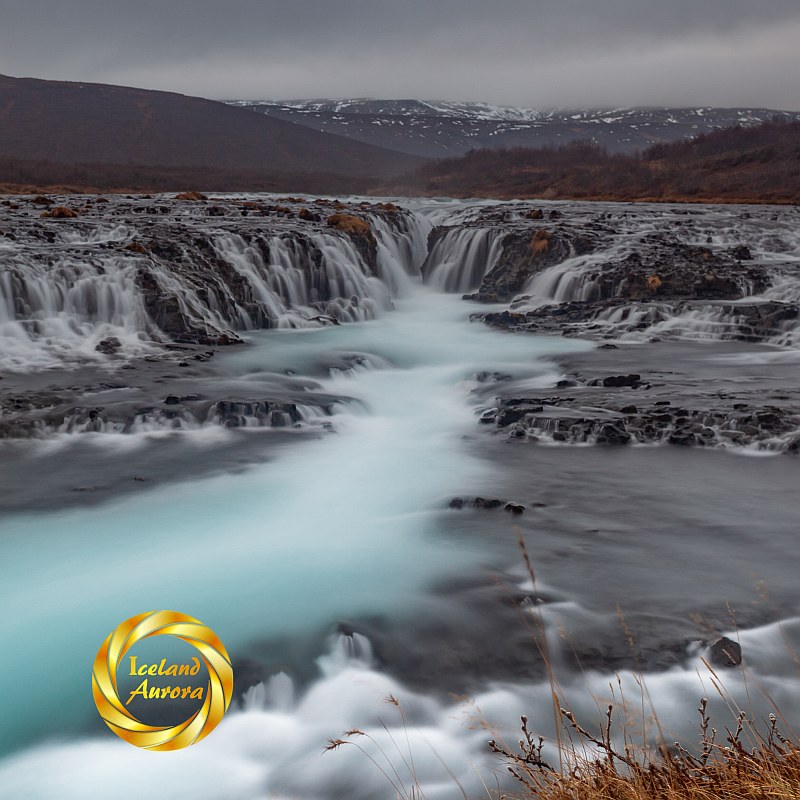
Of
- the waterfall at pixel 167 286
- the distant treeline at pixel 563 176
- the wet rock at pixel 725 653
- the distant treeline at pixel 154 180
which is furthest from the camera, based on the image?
the distant treeline at pixel 154 180

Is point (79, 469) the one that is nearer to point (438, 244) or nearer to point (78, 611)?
point (78, 611)

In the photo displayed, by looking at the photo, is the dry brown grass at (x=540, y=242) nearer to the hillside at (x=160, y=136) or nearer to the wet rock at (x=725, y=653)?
the wet rock at (x=725, y=653)

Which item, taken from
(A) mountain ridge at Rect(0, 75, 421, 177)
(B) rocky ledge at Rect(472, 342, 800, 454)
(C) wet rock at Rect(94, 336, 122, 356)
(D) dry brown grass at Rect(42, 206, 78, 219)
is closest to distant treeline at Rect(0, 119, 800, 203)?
(A) mountain ridge at Rect(0, 75, 421, 177)

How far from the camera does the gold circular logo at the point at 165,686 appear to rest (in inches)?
195

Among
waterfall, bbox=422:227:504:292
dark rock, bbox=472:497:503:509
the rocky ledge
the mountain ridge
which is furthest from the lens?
the mountain ridge

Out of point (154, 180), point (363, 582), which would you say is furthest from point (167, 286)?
point (154, 180)

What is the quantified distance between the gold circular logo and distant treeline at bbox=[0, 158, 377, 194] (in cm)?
4875

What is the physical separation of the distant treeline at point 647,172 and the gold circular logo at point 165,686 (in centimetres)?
4470

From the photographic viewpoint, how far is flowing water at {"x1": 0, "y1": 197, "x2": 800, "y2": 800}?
4980mm

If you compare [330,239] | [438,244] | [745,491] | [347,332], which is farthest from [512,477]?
[438,244]

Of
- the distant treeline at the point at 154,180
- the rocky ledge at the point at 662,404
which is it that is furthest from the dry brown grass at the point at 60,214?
the distant treeline at the point at 154,180

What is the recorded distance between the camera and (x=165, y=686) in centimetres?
558

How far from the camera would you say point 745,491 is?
9.37 m

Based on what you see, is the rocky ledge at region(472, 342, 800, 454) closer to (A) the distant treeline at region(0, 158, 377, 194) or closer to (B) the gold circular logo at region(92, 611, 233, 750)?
(B) the gold circular logo at region(92, 611, 233, 750)
